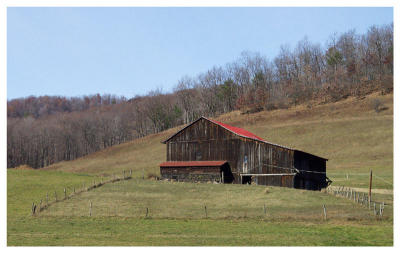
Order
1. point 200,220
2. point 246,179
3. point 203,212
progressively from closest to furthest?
point 200,220
point 203,212
point 246,179

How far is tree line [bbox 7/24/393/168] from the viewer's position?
133125mm

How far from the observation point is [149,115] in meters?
152

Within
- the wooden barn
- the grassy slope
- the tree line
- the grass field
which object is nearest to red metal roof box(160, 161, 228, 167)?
the wooden barn

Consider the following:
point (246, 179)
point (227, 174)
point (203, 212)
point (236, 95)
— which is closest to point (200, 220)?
point (203, 212)

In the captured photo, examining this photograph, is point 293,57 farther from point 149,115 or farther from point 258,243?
point 258,243

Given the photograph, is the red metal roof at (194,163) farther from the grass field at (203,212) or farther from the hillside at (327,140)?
the hillside at (327,140)

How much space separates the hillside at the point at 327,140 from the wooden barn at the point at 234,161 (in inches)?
304

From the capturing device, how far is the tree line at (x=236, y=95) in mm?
133125

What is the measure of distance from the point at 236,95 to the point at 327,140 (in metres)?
57.2

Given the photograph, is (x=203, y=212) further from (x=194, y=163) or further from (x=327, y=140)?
(x=327, y=140)

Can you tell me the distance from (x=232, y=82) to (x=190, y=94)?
1516cm

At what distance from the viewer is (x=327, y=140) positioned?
94625 millimetres

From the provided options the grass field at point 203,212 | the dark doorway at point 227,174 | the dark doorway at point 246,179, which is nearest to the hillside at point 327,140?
the grass field at point 203,212

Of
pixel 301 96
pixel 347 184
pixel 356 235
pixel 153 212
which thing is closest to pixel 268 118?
pixel 301 96
